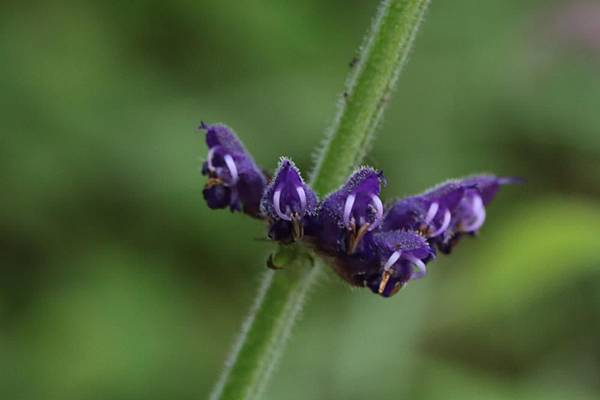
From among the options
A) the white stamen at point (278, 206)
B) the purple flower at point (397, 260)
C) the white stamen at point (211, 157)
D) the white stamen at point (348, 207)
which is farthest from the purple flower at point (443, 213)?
the white stamen at point (211, 157)

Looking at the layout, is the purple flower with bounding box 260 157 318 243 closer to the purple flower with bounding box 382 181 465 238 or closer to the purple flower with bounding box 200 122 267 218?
the purple flower with bounding box 200 122 267 218

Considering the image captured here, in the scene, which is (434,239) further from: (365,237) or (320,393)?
(320,393)

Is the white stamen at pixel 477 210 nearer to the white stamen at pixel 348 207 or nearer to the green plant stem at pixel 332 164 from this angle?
the green plant stem at pixel 332 164

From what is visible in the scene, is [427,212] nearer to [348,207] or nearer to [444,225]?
[444,225]

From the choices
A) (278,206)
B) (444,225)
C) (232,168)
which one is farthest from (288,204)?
(444,225)

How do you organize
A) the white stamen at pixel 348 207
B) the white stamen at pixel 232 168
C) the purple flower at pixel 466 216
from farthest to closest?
the purple flower at pixel 466 216 → the white stamen at pixel 232 168 → the white stamen at pixel 348 207

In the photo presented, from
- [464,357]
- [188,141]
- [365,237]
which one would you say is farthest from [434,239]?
[188,141]

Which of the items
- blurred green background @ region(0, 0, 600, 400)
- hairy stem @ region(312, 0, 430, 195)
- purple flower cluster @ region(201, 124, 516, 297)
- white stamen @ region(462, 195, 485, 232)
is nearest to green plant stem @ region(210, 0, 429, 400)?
hairy stem @ region(312, 0, 430, 195)
